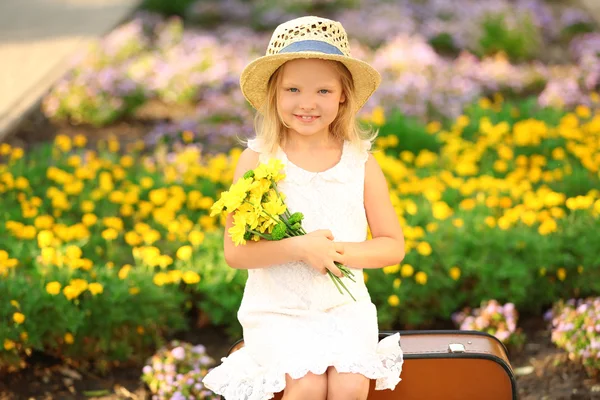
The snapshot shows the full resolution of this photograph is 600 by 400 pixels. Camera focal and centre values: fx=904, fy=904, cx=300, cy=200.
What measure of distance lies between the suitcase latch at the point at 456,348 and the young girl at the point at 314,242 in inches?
7.1

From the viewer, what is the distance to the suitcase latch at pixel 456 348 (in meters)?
2.65

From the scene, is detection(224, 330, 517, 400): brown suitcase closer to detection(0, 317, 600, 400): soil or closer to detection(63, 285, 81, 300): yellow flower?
detection(0, 317, 600, 400): soil

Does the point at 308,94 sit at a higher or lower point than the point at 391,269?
higher

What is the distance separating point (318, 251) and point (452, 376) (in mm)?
614

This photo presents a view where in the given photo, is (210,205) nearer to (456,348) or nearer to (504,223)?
(504,223)

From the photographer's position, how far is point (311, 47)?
7.84 feet

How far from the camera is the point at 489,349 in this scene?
8.86 feet

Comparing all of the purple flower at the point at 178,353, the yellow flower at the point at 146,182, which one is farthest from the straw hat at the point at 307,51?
the yellow flower at the point at 146,182

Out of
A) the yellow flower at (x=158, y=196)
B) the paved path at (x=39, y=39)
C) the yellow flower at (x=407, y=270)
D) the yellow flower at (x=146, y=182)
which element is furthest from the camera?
the paved path at (x=39, y=39)

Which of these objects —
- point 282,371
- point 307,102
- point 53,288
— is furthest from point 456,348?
point 53,288

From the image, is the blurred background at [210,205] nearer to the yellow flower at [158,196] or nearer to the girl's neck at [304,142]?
the yellow flower at [158,196]

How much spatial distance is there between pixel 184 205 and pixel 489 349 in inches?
88.1

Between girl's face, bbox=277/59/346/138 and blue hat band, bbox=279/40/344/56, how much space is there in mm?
54

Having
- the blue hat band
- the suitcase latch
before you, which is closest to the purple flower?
the suitcase latch
